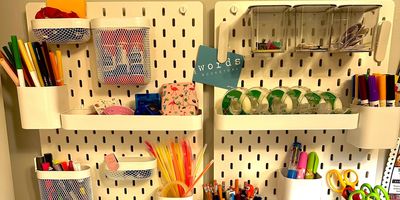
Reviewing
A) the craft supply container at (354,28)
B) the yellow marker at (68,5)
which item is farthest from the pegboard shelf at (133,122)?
the craft supply container at (354,28)

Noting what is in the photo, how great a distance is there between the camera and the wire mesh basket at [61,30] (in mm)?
605

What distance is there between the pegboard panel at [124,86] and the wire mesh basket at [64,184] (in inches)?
2.1

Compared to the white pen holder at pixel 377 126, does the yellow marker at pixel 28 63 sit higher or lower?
higher

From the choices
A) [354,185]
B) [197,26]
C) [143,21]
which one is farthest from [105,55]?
[354,185]

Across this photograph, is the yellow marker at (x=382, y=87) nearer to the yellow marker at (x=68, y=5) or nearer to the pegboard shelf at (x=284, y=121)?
the pegboard shelf at (x=284, y=121)

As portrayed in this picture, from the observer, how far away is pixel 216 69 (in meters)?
0.68

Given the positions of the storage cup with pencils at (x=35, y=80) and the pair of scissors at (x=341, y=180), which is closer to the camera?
the storage cup with pencils at (x=35, y=80)

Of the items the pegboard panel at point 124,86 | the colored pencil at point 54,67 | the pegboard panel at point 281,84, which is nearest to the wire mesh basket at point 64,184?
the pegboard panel at point 124,86

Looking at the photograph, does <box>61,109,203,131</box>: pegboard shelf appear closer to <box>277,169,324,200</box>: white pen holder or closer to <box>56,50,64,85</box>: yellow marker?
<box>56,50,64,85</box>: yellow marker

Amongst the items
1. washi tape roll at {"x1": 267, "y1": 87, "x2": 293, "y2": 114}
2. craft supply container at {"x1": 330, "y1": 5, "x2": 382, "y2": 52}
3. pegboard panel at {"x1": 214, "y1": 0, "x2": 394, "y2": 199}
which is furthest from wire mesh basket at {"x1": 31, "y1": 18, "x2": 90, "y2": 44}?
craft supply container at {"x1": 330, "y1": 5, "x2": 382, "y2": 52}

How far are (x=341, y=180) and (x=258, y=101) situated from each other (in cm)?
30

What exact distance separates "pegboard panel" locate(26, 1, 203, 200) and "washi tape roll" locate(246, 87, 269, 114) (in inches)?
4.9

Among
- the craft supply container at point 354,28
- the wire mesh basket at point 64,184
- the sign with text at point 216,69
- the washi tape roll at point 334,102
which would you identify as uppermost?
the craft supply container at point 354,28

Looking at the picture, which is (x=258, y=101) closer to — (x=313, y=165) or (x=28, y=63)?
(x=313, y=165)
